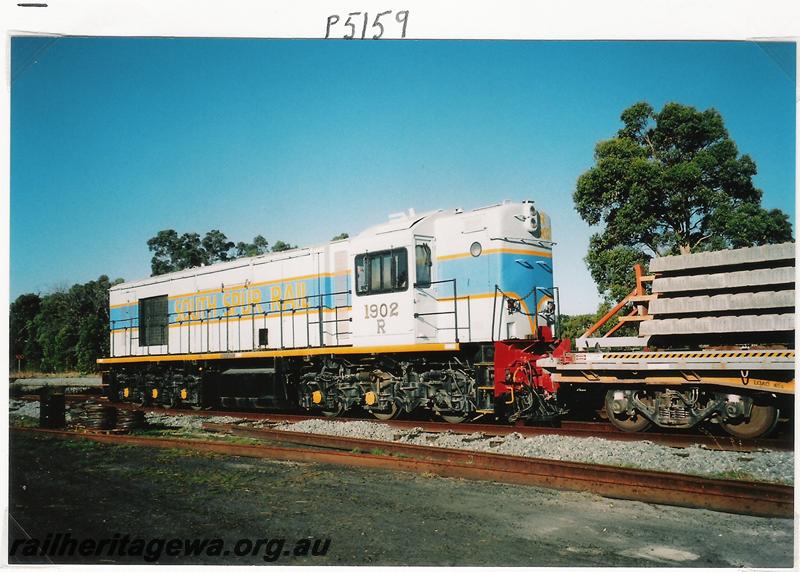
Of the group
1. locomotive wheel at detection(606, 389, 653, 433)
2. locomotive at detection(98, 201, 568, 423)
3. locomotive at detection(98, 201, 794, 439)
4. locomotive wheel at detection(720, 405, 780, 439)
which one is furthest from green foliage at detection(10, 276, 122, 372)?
locomotive wheel at detection(720, 405, 780, 439)

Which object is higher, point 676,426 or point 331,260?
point 331,260

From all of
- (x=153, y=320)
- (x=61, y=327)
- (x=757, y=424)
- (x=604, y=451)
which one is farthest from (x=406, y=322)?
(x=61, y=327)

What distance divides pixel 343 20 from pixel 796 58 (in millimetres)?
4107

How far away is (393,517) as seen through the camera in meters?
5.41

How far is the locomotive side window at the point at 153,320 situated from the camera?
15406mm

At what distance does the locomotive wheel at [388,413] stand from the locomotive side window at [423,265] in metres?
1.98

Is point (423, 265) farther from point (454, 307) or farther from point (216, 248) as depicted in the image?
point (216, 248)

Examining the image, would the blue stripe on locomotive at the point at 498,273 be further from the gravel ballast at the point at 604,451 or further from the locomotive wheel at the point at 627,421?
the gravel ballast at the point at 604,451

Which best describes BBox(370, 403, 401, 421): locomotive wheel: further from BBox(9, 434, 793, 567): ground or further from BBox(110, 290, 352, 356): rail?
BBox(9, 434, 793, 567): ground

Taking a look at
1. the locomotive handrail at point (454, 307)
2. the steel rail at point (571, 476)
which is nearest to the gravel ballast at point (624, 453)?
the steel rail at point (571, 476)

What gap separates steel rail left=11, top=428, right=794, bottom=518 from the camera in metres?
5.25

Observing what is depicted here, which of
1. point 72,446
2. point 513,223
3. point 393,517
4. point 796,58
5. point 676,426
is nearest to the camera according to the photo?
point 393,517

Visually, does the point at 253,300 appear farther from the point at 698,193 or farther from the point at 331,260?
the point at 698,193

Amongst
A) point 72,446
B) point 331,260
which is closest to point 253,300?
point 331,260
